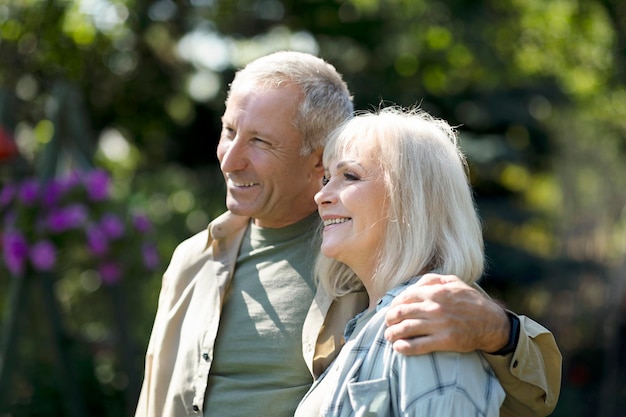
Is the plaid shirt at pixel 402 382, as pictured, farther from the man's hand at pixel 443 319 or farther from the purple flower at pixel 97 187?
the purple flower at pixel 97 187

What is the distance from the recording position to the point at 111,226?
205 inches

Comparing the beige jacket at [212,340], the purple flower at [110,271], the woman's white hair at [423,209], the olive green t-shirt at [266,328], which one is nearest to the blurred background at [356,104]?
the purple flower at [110,271]

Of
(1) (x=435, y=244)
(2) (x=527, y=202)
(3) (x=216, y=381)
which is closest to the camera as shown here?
(1) (x=435, y=244)

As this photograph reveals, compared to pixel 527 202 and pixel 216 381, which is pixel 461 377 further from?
pixel 527 202

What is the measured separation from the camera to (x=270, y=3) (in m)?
7.94

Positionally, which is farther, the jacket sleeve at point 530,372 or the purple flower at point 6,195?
the purple flower at point 6,195

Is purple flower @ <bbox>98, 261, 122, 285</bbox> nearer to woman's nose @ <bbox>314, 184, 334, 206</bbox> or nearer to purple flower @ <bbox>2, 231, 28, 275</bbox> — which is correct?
purple flower @ <bbox>2, 231, 28, 275</bbox>

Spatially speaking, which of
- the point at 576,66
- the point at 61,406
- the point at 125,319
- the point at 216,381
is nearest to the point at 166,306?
the point at 216,381

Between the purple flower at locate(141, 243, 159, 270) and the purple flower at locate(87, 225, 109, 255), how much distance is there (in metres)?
0.27

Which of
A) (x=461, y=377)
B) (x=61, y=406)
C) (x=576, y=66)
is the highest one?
(x=461, y=377)

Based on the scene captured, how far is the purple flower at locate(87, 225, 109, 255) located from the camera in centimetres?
516

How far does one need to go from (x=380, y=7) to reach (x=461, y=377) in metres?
6.54

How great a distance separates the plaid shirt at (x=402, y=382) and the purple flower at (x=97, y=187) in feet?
11.2

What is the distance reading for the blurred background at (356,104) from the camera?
19.6ft
